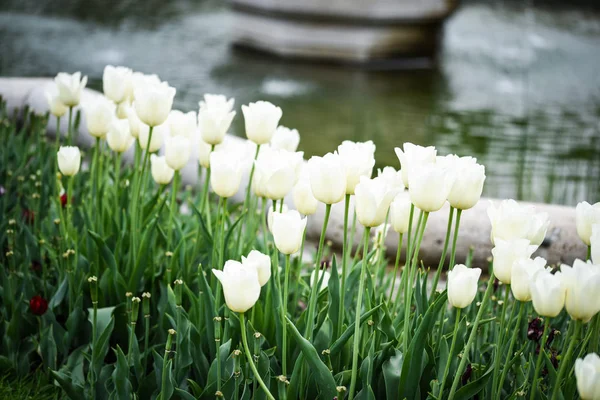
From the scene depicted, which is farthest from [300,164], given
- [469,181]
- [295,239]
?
[469,181]

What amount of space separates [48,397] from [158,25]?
978cm

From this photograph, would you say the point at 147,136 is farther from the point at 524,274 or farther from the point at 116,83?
the point at 524,274

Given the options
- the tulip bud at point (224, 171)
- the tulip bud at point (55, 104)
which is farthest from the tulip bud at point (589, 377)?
the tulip bud at point (55, 104)

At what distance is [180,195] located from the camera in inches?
155

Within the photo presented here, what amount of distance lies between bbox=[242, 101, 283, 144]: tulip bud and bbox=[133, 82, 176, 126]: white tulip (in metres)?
0.27

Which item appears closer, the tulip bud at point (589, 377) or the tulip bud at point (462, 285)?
the tulip bud at point (589, 377)

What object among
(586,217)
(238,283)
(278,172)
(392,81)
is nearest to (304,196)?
(278,172)

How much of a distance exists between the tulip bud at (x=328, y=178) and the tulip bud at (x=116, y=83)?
4.00 ft

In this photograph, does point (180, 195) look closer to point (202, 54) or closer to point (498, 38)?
point (202, 54)

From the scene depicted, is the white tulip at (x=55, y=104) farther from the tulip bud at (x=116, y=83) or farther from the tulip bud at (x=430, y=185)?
the tulip bud at (x=430, y=185)

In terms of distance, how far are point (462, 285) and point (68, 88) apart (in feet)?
5.35

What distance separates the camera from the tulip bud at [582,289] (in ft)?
4.85

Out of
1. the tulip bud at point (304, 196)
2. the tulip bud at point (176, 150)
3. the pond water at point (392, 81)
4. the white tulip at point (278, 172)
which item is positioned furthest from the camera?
the pond water at point (392, 81)

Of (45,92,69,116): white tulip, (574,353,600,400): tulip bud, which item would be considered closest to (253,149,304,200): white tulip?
(574,353,600,400): tulip bud
